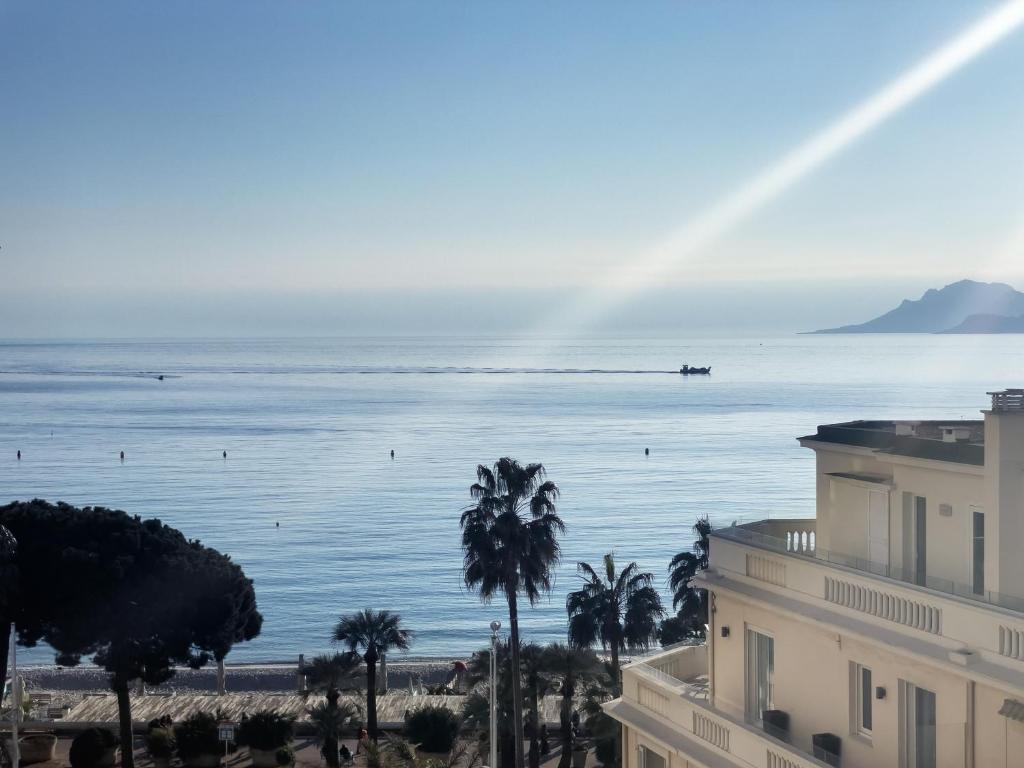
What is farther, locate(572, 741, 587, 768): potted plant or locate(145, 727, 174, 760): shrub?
locate(145, 727, 174, 760): shrub

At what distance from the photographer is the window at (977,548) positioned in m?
11.8

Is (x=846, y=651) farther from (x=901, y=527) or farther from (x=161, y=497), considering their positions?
(x=161, y=497)

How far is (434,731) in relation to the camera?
31.0 metres

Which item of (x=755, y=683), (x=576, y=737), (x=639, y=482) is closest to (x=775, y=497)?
(x=639, y=482)

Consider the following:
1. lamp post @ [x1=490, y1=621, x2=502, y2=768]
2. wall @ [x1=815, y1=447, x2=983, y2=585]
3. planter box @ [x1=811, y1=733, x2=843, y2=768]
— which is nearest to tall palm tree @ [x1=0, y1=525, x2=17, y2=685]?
lamp post @ [x1=490, y1=621, x2=502, y2=768]

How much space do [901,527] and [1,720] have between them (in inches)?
1068

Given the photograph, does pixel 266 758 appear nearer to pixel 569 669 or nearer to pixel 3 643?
pixel 569 669

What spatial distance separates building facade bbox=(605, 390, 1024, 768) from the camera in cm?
1102

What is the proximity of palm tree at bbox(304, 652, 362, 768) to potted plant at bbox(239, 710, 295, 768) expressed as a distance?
865mm

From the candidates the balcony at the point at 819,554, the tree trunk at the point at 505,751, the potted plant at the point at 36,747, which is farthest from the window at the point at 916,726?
the potted plant at the point at 36,747

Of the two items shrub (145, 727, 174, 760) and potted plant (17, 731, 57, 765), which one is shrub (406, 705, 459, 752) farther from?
potted plant (17, 731, 57, 765)

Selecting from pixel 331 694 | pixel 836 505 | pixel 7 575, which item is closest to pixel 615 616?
Result: pixel 331 694

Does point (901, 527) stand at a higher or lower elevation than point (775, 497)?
higher

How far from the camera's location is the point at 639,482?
101 meters
